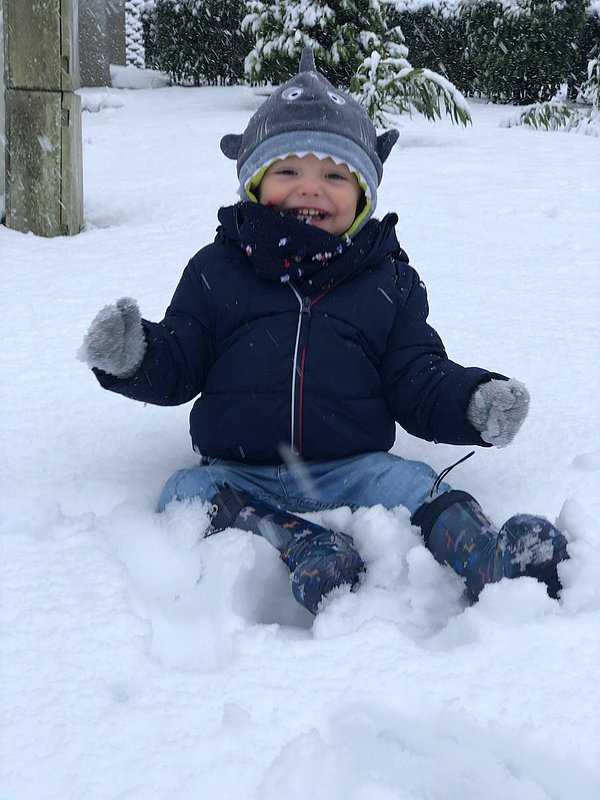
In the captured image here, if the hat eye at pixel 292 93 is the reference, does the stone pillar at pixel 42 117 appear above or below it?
below

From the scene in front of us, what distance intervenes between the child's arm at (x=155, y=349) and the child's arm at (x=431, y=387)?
452 millimetres

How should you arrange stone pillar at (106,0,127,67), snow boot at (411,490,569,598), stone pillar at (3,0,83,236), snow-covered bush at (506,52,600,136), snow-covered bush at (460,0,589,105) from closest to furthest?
snow boot at (411,490,569,598), stone pillar at (3,0,83,236), snow-covered bush at (506,52,600,136), snow-covered bush at (460,0,589,105), stone pillar at (106,0,127,67)

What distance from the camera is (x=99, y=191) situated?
15.9 feet

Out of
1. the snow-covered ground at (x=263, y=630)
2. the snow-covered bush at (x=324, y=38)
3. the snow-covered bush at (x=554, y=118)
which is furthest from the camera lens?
the snow-covered bush at (x=324, y=38)

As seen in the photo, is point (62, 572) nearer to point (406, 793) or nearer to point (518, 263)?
point (406, 793)

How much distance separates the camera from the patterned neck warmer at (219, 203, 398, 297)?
1883 millimetres

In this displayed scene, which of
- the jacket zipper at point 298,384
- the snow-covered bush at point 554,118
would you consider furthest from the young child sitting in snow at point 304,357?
the snow-covered bush at point 554,118

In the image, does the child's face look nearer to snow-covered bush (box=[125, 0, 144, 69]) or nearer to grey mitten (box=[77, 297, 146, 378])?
grey mitten (box=[77, 297, 146, 378])

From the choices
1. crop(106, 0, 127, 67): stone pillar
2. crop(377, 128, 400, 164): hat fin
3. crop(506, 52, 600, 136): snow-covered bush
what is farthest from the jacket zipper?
crop(106, 0, 127, 67): stone pillar

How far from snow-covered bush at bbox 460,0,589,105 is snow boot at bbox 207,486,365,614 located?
9430mm

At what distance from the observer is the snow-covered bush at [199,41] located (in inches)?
457

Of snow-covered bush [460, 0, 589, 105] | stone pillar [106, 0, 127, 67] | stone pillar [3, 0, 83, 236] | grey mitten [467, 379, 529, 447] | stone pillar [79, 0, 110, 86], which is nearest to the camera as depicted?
grey mitten [467, 379, 529, 447]

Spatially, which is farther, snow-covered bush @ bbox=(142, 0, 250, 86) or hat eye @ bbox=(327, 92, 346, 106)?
snow-covered bush @ bbox=(142, 0, 250, 86)

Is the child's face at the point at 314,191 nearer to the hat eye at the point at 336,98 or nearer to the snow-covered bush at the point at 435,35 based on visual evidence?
the hat eye at the point at 336,98
